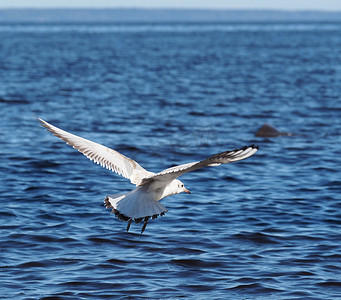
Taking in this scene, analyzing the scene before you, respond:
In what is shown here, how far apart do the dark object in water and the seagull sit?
11.5 metres

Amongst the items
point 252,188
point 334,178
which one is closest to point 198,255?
point 252,188

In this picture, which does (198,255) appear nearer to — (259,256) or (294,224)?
(259,256)

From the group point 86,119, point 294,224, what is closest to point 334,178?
point 294,224

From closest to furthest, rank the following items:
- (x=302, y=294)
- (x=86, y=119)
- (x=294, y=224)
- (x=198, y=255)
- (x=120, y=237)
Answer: (x=302, y=294) → (x=198, y=255) → (x=120, y=237) → (x=294, y=224) → (x=86, y=119)

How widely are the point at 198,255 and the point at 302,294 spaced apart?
210 centimetres

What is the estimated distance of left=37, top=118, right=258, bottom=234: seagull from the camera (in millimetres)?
8625

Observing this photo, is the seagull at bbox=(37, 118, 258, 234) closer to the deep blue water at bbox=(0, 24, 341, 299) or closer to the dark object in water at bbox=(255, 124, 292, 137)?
the deep blue water at bbox=(0, 24, 341, 299)

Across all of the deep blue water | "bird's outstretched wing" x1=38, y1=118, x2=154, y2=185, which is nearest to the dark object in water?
the deep blue water

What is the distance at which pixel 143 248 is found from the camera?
1141 centimetres

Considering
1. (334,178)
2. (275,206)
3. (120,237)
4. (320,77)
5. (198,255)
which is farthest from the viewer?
(320,77)

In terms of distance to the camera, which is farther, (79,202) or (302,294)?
(79,202)

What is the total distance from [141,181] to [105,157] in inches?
38.0

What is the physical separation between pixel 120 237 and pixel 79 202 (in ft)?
8.21

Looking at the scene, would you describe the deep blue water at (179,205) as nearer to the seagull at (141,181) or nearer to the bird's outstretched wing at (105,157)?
the seagull at (141,181)
